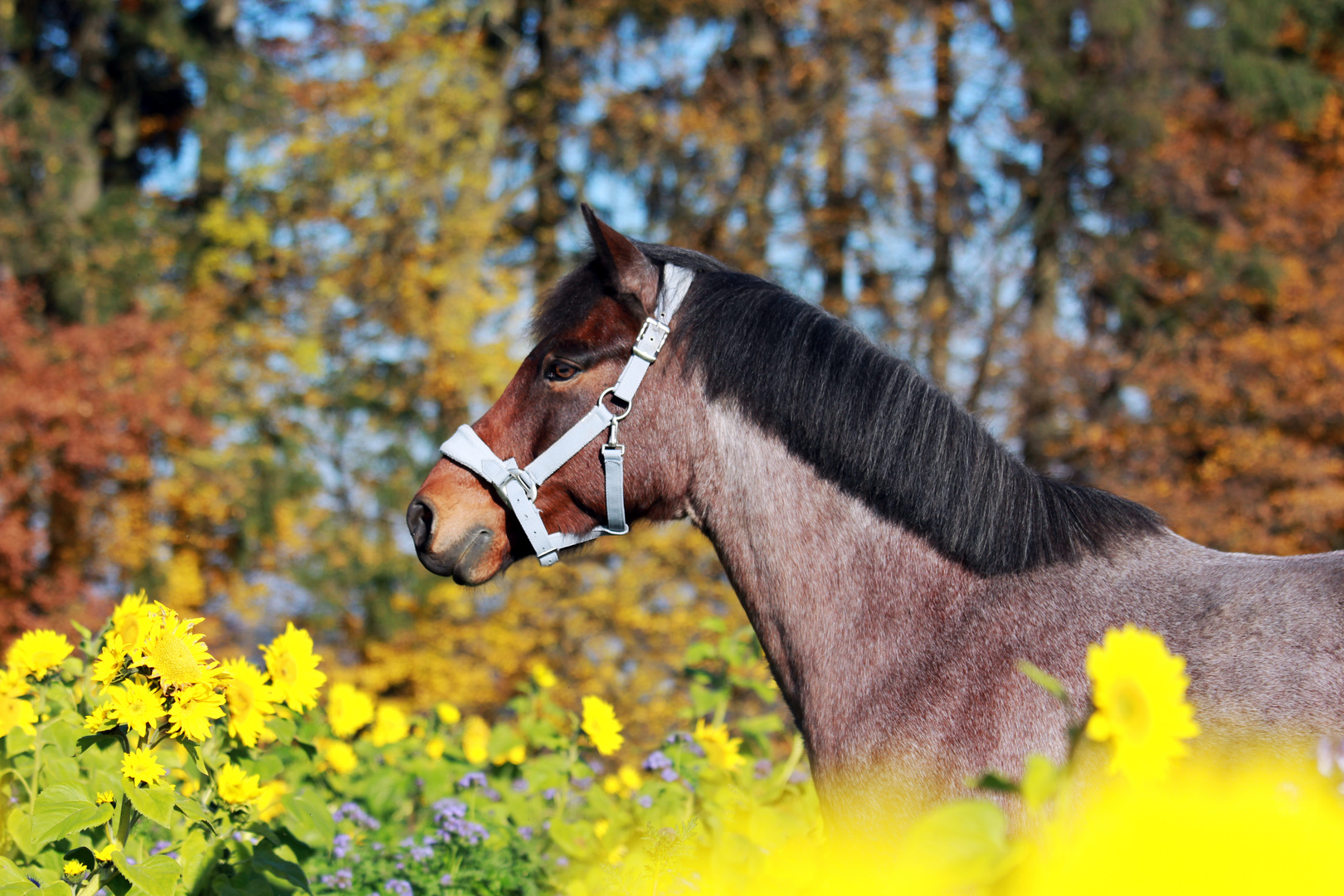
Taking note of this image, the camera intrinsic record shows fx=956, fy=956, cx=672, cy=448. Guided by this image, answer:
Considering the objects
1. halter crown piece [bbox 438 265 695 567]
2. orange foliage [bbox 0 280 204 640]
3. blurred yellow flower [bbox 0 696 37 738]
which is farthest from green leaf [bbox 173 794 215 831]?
orange foliage [bbox 0 280 204 640]

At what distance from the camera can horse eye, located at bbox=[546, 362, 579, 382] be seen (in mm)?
2639

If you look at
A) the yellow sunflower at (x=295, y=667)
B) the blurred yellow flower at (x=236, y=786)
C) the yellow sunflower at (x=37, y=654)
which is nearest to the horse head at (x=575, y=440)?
the yellow sunflower at (x=295, y=667)

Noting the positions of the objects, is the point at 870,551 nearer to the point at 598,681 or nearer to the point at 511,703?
the point at 511,703

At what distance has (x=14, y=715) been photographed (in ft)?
7.78

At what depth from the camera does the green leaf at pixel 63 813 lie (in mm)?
1894

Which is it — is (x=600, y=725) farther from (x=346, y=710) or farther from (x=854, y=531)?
(x=854, y=531)

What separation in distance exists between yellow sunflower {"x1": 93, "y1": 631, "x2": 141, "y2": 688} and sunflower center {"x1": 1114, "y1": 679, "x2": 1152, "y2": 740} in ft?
6.09

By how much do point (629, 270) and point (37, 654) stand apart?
70.0 inches

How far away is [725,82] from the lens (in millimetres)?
11406

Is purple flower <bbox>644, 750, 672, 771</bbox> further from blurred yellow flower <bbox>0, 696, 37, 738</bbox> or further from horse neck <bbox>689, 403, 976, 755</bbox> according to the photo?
blurred yellow flower <bbox>0, 696, 37, 738</bbox>

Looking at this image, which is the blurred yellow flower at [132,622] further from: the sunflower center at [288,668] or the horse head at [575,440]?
the horse head at [575,440]

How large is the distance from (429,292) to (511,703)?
301 inches

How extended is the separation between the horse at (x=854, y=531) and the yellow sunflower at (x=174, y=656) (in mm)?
706

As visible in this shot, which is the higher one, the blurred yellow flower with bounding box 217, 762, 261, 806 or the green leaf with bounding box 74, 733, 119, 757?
the green leaf with bounding box 74, 733, 119, 757
